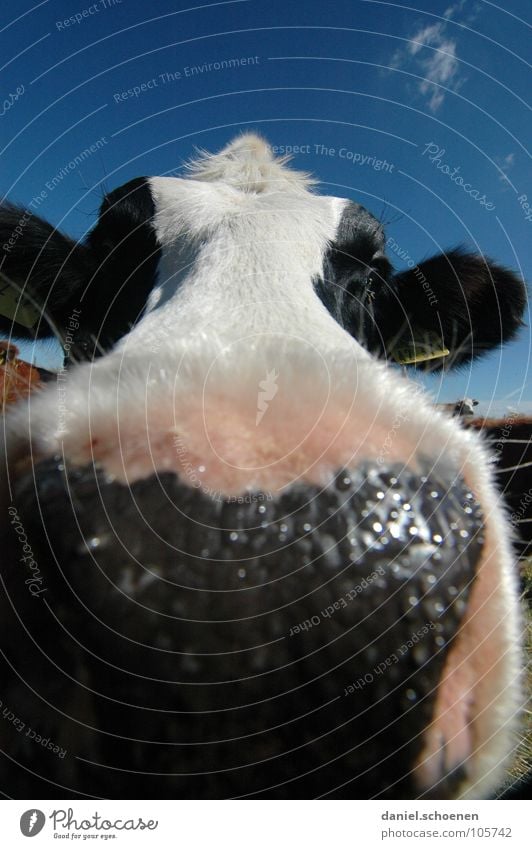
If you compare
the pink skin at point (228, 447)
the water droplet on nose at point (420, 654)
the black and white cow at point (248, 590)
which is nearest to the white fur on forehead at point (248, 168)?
the black and white cow at point (248, 590)

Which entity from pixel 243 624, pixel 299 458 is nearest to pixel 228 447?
pixel 299 458

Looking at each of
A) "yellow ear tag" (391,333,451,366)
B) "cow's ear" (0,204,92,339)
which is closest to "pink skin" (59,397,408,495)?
"cow's ear" (0,204,92,339)

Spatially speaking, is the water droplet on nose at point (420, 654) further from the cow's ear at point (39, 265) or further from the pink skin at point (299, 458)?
the cow's ear at point (39, 265)

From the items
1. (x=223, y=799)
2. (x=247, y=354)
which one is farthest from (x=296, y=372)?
(x=223, y=799)

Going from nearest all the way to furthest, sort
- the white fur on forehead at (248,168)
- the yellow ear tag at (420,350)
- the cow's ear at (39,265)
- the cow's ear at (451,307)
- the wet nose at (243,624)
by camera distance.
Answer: the wet nose at (243,624) < the cow's ear at (39,265) < the white fur on forehead at (248,168) < the cow's ear at (451,307) < the yellow ear tag at (420,350)
